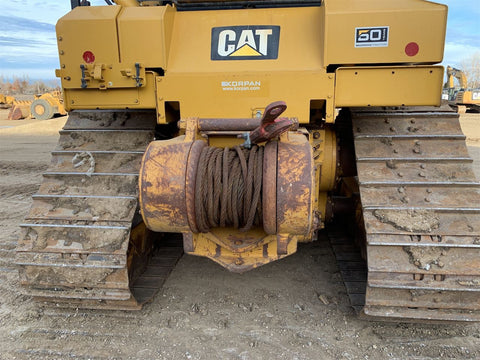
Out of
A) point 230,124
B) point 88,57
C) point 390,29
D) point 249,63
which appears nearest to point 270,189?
point 230,124

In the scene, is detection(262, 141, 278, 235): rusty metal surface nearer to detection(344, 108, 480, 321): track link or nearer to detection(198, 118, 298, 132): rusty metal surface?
detection(198, 118, 298, 132): rusty metal surface

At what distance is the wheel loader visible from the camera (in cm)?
257

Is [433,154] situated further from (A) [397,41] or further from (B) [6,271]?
(B) [6,271]

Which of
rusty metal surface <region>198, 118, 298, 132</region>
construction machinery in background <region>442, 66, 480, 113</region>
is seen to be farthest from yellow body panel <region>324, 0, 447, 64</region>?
construction machinery in background <region>442, 66, 480, 113</region>

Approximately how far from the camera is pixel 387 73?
2.80 metres

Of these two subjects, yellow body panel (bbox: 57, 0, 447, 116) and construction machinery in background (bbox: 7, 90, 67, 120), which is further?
construction machinery in background (bbox: 7, 90, 67, 120)

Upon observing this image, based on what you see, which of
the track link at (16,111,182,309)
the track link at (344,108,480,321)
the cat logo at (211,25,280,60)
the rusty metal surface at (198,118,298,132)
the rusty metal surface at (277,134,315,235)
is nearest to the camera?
the rusty metal surface at (277,134,315,235)

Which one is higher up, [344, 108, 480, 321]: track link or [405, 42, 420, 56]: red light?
[405, 42, 420, 56]: red light

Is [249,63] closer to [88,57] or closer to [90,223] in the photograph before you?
[88,57]

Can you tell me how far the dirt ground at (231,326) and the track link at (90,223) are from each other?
205mm

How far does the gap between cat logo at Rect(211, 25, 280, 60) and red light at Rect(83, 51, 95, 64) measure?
91 centimetres

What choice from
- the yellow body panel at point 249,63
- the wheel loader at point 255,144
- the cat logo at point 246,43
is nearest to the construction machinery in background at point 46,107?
the wheel loader at point 255,144

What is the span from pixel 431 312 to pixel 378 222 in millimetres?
685

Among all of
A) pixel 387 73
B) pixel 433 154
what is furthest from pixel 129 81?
pixel 433 154
